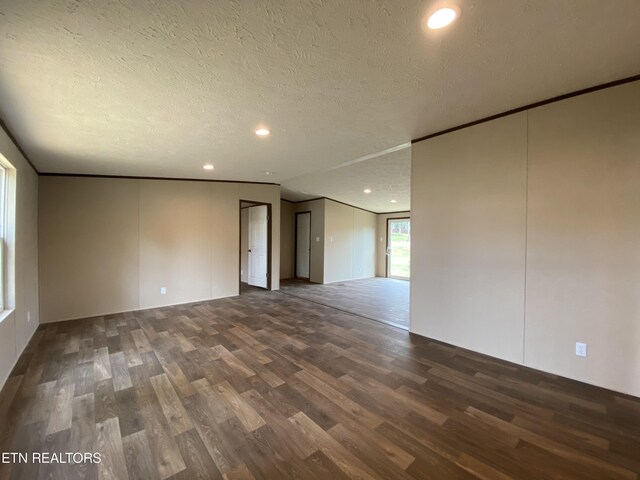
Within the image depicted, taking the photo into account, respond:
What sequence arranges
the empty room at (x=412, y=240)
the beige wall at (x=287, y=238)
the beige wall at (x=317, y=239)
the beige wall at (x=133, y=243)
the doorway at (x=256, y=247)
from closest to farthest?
1. the empty room at (x=412, y=240)
2. the beige wall at (x=133, y=243)
3. the doorway at (x=256, y=247)
4. the beige wall at (x=317, y=239)
5. the beige wall at (x=287, y=238)

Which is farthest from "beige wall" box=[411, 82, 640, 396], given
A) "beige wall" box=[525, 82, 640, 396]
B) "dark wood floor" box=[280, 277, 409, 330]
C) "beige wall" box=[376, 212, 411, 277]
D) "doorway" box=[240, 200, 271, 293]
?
"beige wall" box=[376, 212, 411, 277]

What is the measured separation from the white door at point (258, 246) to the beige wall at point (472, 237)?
3.92 m

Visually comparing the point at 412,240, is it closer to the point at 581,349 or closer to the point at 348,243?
the point at 581,349

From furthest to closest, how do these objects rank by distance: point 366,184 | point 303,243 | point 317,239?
1. point 303,243
2. point 317,239
3. point 366,184

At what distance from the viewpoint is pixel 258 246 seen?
6730 millimetres

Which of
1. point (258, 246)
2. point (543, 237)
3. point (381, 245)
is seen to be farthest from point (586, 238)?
point (381, 245)

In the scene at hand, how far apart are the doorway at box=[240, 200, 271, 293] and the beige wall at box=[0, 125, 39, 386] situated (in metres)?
3.26

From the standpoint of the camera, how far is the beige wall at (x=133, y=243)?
4.12 metres

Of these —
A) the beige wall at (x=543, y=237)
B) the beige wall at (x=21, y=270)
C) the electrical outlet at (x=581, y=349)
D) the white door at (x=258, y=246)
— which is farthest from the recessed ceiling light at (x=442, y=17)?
the white door at (x=258, y=246)

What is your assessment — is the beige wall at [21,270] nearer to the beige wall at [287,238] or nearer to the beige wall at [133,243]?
the beige wall at [133,243]

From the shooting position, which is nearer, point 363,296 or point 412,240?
point 412,240

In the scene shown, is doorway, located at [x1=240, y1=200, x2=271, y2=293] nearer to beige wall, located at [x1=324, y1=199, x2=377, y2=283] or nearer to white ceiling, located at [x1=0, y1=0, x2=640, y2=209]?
beige wall, located at [x1=324, y1=199, x2=377, y2=283]

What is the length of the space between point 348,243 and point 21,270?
6784mm

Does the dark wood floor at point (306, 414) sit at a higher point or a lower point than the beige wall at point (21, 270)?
lower
